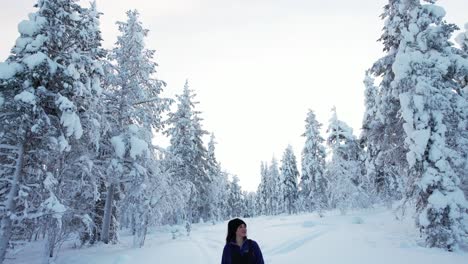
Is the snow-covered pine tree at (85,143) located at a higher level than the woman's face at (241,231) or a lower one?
higher

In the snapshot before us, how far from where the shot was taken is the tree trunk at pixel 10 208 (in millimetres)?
11344

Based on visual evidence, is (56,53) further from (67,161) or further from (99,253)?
(99,253)

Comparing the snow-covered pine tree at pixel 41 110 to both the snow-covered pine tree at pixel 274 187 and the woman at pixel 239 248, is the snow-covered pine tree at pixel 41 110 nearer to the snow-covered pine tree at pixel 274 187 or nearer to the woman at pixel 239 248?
the woman at pixel 239 248

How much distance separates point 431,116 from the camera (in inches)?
567

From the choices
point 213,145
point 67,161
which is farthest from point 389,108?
point 213,145

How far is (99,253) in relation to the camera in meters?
15.9

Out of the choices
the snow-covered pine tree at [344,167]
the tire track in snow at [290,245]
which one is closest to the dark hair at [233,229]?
the tire track in snow at [290,245]

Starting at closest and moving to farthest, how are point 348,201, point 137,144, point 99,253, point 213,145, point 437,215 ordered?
point 437,215
point 99,253
point 137,144
point 348,201
point 213,145

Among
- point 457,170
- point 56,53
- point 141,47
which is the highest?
point 141,47

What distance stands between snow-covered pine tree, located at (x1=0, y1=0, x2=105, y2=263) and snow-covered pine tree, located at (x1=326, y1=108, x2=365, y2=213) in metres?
29.4

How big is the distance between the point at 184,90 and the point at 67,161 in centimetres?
2304

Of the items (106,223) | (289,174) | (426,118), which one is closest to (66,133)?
(106,223)

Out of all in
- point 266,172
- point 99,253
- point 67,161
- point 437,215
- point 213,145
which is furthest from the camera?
point 266,172

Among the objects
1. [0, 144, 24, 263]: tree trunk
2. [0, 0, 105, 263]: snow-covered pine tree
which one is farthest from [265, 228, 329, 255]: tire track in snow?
[0, 144, 24, 263]: tree trunk
